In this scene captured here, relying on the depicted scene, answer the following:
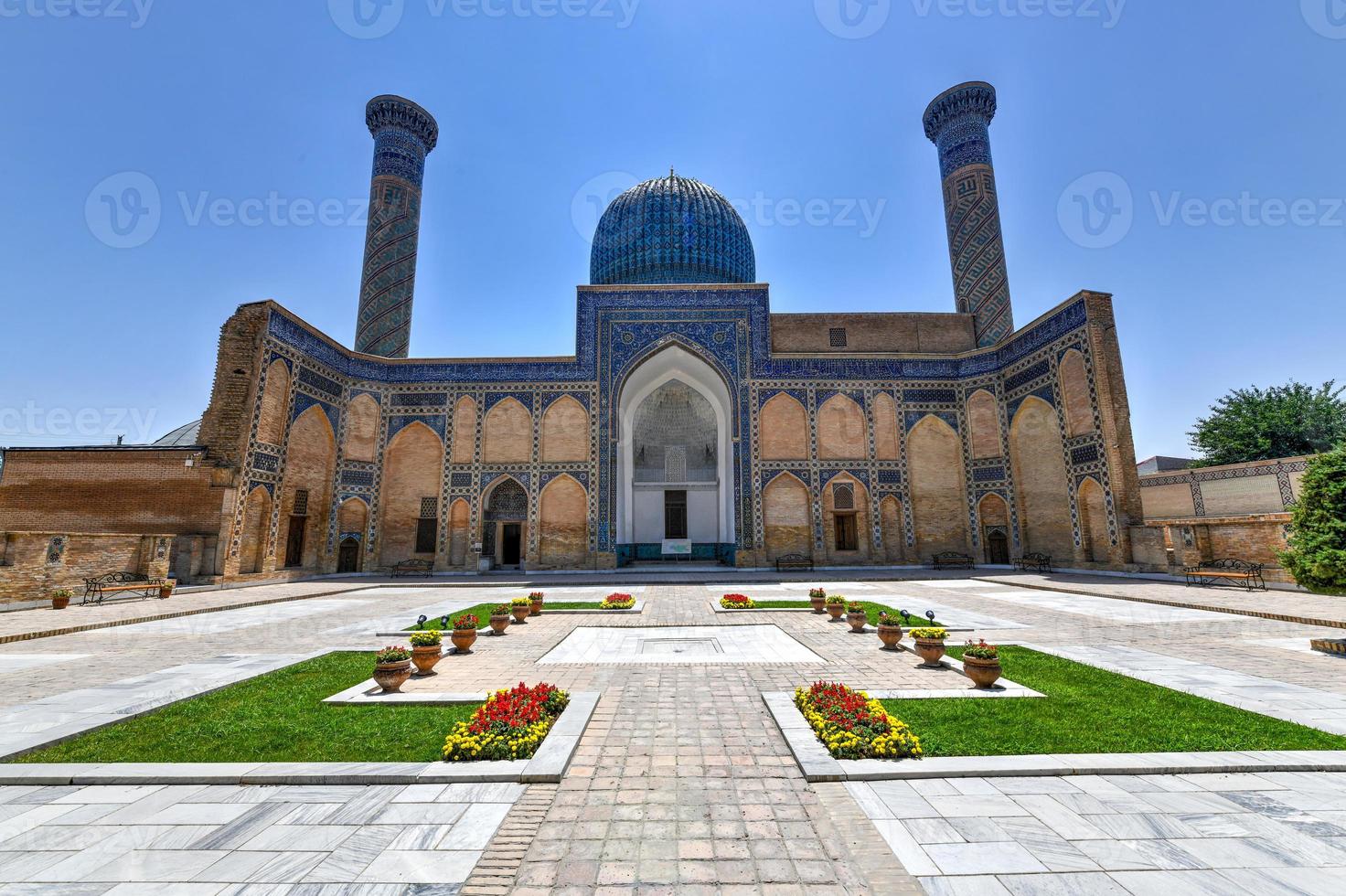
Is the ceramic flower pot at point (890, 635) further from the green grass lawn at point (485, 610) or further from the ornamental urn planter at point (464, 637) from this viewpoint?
the green grass lawn at point (485, 610)

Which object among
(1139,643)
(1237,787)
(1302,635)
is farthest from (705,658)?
(1302,635)

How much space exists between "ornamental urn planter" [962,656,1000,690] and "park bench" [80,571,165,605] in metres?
15.1

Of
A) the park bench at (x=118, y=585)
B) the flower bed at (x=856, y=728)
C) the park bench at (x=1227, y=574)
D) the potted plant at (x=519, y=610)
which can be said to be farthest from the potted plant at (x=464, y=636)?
the park bench at (x=1227, y=574)

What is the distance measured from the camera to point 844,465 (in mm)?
20828

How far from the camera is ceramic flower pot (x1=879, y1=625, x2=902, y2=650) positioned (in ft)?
22.5

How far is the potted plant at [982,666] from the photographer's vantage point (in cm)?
505

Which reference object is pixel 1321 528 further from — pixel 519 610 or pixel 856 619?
pixel 519 610

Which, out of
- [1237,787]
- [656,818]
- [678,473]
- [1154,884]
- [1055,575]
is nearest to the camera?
[1154,884]

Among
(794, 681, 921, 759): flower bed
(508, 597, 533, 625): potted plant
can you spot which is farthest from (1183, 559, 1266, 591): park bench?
(508, 597, 533, 625): potted plant

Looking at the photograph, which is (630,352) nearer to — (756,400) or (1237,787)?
(756,400)

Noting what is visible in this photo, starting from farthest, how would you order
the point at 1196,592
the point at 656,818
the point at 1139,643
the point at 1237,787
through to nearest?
the point at 1196,592
the point at 1139,643
the point at 1237,787
the point at 656,818

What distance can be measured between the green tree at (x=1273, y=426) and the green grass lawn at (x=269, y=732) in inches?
1142

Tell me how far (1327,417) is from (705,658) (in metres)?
29.3

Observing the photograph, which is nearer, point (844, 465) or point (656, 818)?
point (656, 818)
